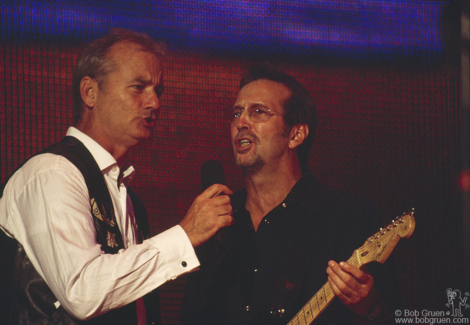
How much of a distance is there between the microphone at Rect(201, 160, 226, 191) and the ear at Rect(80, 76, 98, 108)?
0.54m

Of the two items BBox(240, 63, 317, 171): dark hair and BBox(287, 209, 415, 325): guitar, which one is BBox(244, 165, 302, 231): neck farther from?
BBox(287, 209, 415, 325): guitar

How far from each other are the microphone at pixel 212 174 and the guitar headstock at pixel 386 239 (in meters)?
0.62

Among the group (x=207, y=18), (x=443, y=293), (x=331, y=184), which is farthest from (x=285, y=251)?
(x=207, y=18)

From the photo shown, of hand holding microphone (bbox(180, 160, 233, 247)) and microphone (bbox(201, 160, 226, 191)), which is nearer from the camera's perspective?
hand holding microphone (bbox(180, 160, 233, 247))

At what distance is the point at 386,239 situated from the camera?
5.24 feet

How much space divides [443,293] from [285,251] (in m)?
1.24

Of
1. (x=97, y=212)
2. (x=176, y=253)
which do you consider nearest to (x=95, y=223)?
(x=97, y=212)

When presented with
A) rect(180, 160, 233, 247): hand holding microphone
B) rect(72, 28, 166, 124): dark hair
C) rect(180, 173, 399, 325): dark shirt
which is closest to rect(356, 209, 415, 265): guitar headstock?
rect(180, 173, 399, 325): dark shirt

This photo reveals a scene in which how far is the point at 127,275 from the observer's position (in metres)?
1.33

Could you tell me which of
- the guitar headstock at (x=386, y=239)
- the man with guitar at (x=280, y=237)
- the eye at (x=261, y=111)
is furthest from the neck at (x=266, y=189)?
the guitar headstock at (x=386, y=239)

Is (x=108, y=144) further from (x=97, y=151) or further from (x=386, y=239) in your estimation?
(x=386, y=239)

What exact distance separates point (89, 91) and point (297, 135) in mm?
1136

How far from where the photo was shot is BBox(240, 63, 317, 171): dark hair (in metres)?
2.45

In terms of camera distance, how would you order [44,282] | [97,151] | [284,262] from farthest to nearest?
[284,262] → [97,151] → [44,282]
